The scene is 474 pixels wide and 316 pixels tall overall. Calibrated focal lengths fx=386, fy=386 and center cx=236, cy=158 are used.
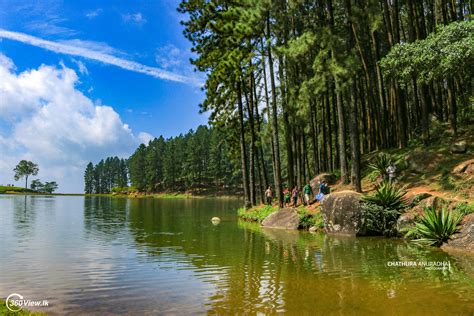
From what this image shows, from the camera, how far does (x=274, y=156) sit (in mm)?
26656

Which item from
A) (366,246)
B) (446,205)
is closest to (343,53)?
(446,205)

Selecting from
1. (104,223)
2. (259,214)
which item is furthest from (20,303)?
(104,223)

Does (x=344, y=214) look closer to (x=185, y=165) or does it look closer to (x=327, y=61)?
(x=327, y=61)

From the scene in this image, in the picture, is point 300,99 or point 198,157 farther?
point 198,157

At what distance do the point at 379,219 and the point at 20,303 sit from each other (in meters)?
14.9

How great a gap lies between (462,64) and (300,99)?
9605 mm

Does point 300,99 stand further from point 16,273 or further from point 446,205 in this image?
point 16,273

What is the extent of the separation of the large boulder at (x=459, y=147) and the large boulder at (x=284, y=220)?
31.7 feet

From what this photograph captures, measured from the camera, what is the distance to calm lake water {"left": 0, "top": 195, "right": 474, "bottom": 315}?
710 cm

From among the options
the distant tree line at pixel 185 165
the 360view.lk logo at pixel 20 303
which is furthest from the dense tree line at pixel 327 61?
the distant tree line at pixel 185 165

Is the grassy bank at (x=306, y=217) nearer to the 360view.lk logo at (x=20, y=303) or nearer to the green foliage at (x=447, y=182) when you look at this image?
the green foliage at (x=447, y=182)

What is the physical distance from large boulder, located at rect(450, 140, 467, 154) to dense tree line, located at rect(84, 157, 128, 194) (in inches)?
5963

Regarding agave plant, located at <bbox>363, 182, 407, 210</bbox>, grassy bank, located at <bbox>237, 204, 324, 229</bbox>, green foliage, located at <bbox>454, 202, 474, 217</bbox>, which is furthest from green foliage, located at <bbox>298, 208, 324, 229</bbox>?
green foliage, located at <bbox>454, 202, 474, 217</bbox>

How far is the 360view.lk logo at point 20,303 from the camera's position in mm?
6904
